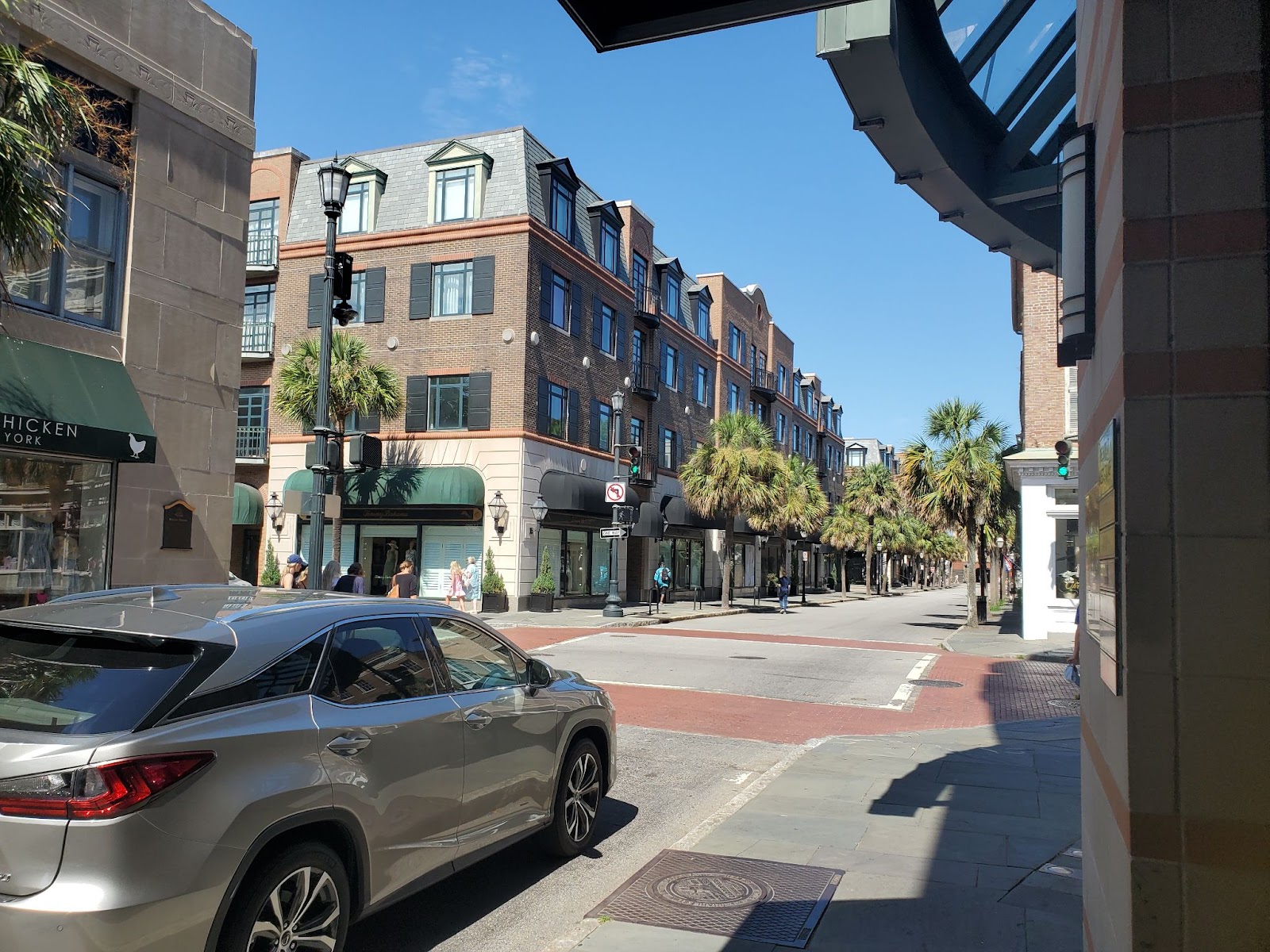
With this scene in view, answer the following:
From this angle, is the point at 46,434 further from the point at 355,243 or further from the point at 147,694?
the point at 355,243

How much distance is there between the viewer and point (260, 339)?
115 ft

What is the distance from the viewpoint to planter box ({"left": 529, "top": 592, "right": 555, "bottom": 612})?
100 ft

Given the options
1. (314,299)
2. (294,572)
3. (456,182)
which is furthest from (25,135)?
(314,299)

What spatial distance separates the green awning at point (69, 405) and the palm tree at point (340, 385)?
16.6 m

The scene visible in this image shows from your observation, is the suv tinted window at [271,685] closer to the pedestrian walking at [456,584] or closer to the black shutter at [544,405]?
the pedestrian walking at [456,584]

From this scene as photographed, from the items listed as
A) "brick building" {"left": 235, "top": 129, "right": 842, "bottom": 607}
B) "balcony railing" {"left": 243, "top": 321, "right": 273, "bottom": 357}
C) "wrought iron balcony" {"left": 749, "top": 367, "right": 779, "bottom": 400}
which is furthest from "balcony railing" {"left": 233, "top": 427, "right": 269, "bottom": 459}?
"wrought iron balcony" {"left": 749, "top": 367, "right": 779, "bottom": 400}

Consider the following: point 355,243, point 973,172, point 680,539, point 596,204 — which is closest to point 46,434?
point 973,172

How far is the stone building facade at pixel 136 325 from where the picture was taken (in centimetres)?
1062

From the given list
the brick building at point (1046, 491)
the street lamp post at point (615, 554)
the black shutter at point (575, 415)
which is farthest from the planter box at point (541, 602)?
the brick building at point (1046, 491)

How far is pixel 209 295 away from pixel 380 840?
10.5 metres

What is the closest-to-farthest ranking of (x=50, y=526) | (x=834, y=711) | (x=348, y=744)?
1. (x=348, y=744)
2. (x=50, y=526)
3. (x=834, y=711)

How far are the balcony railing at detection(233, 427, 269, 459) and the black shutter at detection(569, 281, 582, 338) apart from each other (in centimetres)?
1166

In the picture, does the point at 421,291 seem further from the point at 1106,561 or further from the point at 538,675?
the point at 1106,561

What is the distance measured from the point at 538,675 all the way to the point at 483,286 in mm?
26632
